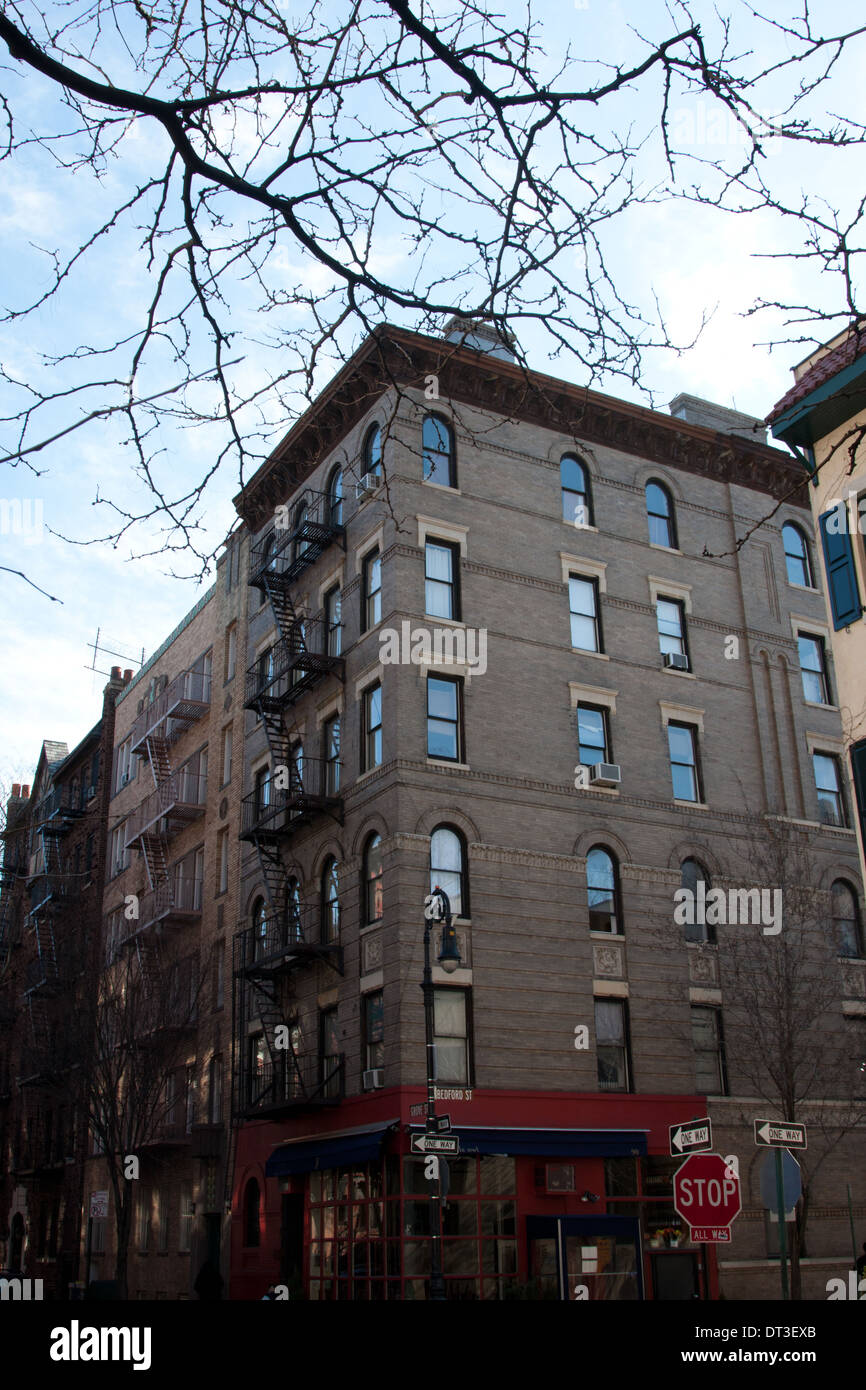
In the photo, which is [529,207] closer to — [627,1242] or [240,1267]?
[627,1242]

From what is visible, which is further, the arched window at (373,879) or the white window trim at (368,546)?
the white window trim at (368,546)

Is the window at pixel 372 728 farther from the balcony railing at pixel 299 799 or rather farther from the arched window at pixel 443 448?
the arched window at pixel 443 448

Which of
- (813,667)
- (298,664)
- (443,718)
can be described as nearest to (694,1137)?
(443,718)

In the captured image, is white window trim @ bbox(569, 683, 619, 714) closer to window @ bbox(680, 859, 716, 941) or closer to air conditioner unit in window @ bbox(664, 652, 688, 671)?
air conditioner unit in window @ bbox(664, 652, 688, 671)

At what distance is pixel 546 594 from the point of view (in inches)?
1183

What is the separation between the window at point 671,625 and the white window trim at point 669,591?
0.11 meters

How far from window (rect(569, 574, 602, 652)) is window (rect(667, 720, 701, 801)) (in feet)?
9.46

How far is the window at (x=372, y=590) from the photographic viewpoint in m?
28.8

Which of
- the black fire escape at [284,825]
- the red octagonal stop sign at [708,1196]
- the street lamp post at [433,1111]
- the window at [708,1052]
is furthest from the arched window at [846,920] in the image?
the red octagonal stop sign at [708,1196]

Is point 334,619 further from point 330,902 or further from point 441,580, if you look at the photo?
point 330,902

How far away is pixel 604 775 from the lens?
2867 cm

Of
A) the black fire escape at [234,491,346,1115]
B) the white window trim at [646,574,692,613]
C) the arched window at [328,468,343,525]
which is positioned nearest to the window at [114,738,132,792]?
the black fire escape at [234,491,346,1115]

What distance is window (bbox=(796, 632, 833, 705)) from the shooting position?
33688mm

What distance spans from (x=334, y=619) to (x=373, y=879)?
23.7ft
